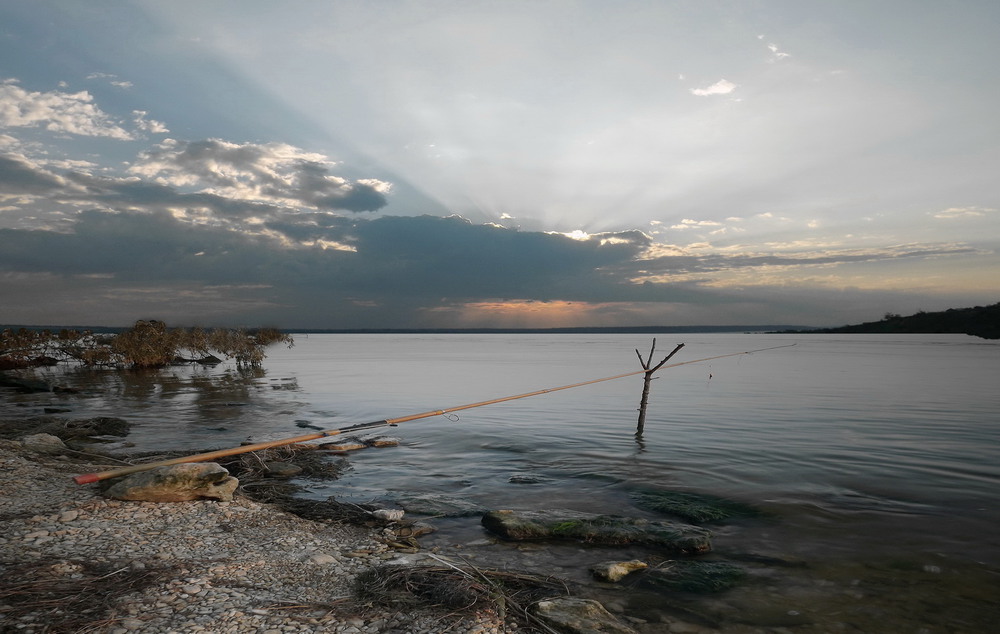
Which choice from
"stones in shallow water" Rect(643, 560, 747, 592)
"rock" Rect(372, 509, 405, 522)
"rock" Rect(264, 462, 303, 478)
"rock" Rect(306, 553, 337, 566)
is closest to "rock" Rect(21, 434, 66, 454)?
"rock" Rect(264, 462, 303, 478)

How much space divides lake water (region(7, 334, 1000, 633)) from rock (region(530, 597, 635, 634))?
0.70 metres

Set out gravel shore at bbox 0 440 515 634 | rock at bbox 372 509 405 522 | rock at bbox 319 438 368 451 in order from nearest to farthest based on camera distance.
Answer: gravel shore at bbox 0 440 515 634 → rock at bbox 372 509 405 522 → rock at bbox 319 438 368 451

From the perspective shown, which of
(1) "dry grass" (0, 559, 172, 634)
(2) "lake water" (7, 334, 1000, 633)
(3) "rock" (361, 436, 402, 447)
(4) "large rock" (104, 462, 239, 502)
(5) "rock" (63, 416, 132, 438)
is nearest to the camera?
(1) "dry grass" (0, 559, 172, 634)

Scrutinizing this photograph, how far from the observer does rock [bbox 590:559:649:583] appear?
7715 millimetres

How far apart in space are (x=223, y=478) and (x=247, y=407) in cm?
1855

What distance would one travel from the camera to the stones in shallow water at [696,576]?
767 cm

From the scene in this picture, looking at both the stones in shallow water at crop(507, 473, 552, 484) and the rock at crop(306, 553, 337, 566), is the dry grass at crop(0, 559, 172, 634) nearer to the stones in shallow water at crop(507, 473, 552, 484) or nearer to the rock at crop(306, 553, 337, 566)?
the rock at crop(306, 553, 337, 566)

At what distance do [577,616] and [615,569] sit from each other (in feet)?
6.09

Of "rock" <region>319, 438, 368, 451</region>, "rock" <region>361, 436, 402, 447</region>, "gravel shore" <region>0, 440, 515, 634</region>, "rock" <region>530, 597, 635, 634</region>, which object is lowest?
"rock" <region>361, 436, 402, 447</region>

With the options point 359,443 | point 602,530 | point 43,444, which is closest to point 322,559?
point 602,530

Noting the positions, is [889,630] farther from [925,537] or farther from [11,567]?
[11,567]

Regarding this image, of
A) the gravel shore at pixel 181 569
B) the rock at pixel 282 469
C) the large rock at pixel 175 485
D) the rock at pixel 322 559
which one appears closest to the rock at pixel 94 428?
the rock at pixel 282 469

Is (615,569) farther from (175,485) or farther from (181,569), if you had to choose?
(175,485)

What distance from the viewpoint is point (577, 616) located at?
616 cm
